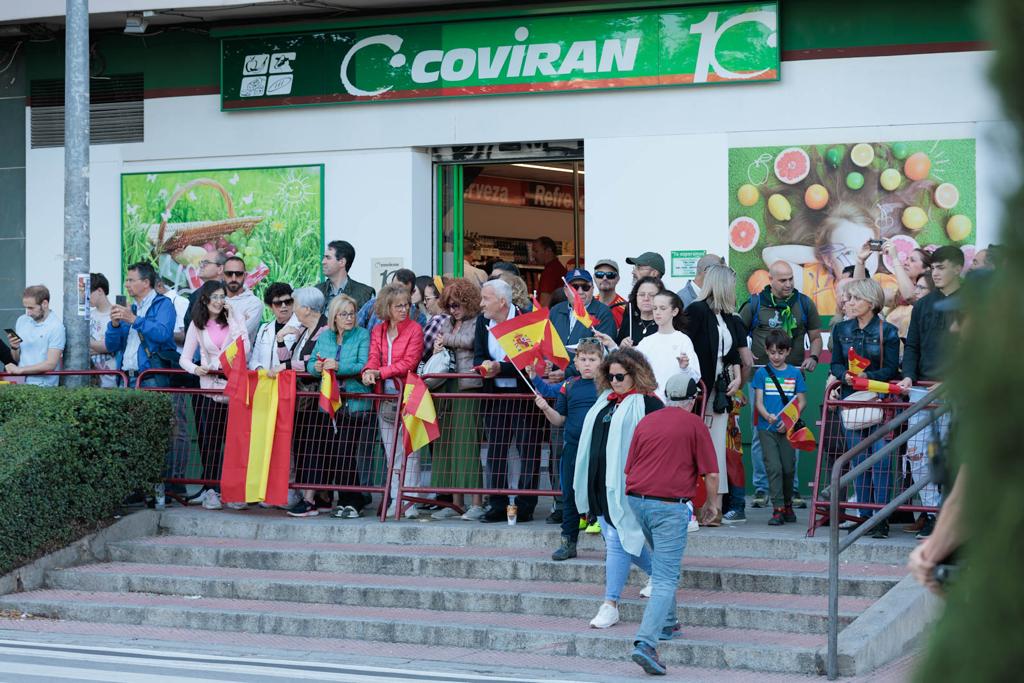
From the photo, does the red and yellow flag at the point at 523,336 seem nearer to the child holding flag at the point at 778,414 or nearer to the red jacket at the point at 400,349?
the red jacket at the point at 400,349

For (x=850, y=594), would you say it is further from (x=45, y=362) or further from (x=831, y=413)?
(x=45, y=362)

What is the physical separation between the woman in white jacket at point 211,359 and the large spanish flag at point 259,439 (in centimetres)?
33

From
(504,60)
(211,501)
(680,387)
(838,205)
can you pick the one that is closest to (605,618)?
(680,387)

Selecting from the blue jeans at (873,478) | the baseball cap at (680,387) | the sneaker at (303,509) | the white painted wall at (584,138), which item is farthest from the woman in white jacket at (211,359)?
the blue jeans at (873,478)

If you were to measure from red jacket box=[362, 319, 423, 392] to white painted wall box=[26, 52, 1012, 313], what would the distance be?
355 centimetres

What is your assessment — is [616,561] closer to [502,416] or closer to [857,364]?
[502,416]

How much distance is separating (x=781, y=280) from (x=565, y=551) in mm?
3589

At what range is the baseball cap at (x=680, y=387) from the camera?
32.6 feet

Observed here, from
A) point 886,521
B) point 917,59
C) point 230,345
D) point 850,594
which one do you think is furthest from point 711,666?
point 917,59

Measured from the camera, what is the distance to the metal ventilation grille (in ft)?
56.4

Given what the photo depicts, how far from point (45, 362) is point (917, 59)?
8941 mm

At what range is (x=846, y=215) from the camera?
14.1m

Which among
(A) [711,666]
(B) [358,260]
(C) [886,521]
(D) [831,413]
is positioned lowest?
(A) [711,666]

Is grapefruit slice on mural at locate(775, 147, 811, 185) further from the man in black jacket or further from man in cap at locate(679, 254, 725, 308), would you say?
the man in black jacket
